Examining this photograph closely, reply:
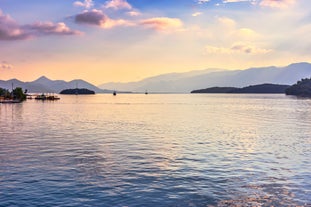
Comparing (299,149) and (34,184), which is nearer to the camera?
(34,184)

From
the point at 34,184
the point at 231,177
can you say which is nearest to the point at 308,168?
the point at 231,177

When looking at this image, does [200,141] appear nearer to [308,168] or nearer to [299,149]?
[299,149]

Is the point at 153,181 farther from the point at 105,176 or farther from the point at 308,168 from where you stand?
the point at 308,168

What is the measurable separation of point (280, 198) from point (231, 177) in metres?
6.51

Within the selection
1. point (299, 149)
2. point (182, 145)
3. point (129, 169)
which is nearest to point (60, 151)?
point (129, 169)

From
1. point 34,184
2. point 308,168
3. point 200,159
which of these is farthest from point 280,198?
point 34,184

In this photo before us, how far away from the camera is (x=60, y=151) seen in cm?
4450

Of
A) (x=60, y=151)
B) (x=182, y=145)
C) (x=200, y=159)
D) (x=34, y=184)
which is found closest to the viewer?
(x=34, y=184)

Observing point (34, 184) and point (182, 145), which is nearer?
point (34, 184)

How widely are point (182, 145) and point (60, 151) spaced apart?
18003mm

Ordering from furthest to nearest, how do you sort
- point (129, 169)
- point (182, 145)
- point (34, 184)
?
point (182, 145) < point (129, 169) < point (34, 184)

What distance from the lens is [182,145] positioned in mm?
50625

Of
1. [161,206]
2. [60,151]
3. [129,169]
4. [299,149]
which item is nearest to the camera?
[161,206]

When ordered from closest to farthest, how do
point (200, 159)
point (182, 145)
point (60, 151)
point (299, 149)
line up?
point (200, 159), point (60, 151), point (299, 149), point (182, 145)
